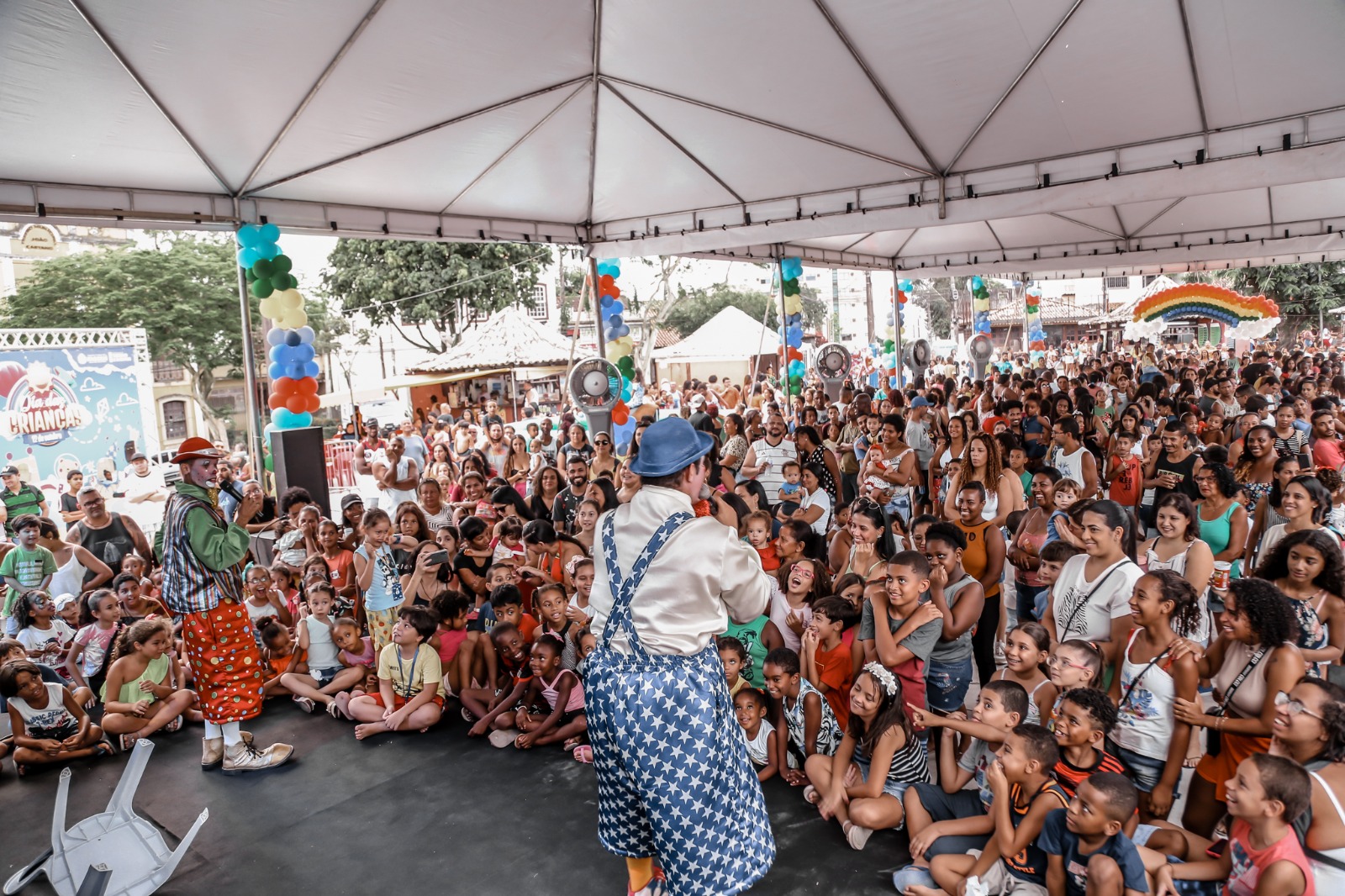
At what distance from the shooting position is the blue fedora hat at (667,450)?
2334 millimetres

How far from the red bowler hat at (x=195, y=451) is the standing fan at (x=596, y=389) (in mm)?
6541

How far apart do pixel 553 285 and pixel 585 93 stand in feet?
101

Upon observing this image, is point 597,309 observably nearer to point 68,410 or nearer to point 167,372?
point 68,410

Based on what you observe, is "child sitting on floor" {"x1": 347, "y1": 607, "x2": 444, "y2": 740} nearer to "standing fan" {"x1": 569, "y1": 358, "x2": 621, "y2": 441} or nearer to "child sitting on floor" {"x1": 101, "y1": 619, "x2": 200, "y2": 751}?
"child sitting on floor" {"x1": 101, "y1": 619, "x2": 200, "y2": 751}

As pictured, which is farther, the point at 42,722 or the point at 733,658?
the point at 42,722

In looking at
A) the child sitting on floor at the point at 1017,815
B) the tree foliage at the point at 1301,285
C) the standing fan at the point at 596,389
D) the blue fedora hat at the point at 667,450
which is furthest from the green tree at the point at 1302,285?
the blue fedora hat at the point at 667,450

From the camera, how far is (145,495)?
9.33 m

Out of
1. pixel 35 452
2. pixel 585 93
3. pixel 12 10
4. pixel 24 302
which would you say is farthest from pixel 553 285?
pixel 12 10

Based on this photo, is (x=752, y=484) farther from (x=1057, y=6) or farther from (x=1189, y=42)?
(x=1189, y=42)

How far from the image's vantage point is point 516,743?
4.19 meters

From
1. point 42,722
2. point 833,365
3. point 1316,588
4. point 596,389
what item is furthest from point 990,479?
Answer: point 833,365

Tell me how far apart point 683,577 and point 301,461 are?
6.16m

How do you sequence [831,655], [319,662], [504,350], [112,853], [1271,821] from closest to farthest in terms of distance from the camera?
[1271,821] < [112,853] < [831,655] < [319,662] < [504,350]

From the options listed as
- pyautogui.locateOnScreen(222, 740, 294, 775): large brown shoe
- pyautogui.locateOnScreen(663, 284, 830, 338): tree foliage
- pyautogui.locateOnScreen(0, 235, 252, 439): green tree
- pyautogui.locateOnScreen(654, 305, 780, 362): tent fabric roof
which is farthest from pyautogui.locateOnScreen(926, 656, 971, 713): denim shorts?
pyautogui.locateOnScreen(663, 284, 830, 338): tree foliage
